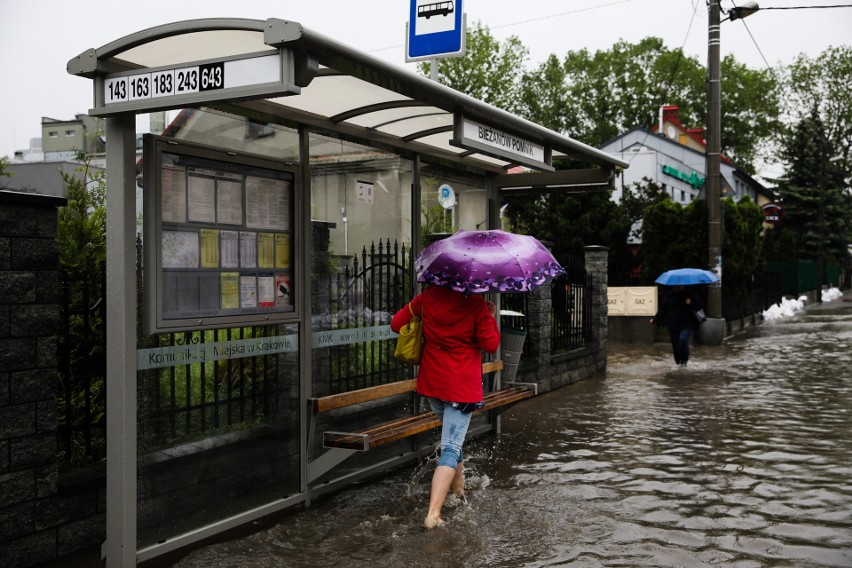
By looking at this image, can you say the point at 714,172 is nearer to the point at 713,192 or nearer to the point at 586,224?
the point at 713,192

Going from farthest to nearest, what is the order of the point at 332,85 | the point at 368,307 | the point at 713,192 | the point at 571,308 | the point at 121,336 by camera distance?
the point at 713,192 → the point at 571,308 → the point at 368,307 → the point at 332,85 → the point at 121,336

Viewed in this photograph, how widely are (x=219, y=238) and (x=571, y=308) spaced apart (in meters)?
8.80

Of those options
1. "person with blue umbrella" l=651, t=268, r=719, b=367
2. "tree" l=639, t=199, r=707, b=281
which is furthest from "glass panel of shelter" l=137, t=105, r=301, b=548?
"tree" l=639, t=199, r=707, b=281

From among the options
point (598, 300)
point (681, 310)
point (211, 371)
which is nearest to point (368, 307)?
point (211, 371)

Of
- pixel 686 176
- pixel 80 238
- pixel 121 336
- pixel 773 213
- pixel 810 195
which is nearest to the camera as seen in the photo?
pixel 121 336

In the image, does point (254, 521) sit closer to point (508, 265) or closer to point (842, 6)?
point (508, 265)

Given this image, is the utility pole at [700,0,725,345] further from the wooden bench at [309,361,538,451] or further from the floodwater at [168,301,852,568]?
the wooden bench at [309,361,538,451]

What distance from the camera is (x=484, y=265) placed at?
5.41m

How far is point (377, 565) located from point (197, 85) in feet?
9.00

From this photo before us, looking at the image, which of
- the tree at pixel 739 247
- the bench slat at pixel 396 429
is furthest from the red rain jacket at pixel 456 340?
the tree at pixel 739 247

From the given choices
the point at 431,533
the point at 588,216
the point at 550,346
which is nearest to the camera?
the point at 431,533

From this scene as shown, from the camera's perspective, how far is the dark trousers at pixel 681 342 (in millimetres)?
14477

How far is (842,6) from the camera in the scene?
65.3 ft

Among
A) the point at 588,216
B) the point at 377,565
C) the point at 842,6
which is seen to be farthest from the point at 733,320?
the point at 377,565
